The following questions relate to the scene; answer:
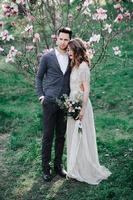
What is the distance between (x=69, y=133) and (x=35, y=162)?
120 centimetres

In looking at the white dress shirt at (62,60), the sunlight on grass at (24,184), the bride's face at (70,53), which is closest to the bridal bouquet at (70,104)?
the white dress shirt at (62,60)

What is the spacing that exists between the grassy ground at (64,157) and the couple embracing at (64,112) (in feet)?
0.76

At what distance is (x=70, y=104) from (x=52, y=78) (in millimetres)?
448

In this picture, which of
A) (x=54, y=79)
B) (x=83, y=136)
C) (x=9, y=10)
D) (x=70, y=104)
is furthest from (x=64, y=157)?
(x=9, y=10)

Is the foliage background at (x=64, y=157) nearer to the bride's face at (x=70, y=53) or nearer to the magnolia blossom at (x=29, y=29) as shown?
the magnolia blossom at (x=29, y=29)

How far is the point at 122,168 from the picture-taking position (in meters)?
7.33

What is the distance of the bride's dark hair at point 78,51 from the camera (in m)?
6.37

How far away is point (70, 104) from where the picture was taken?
21.3 ft

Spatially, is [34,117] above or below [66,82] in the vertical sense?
below

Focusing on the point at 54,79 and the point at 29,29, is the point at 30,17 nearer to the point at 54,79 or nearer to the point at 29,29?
the point at 29,29

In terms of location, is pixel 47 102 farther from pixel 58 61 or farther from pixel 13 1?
pixel 13 1

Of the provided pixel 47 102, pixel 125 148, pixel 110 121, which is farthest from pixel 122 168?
pixel 110 121

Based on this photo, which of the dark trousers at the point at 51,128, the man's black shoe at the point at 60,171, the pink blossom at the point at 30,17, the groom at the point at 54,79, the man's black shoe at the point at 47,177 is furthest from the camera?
the pink blossom at the point at 30,17

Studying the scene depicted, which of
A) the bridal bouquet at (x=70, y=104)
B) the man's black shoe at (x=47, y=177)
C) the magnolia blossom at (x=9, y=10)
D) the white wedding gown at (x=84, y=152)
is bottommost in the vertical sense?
the man's black shoe at (x=47, y=177)
